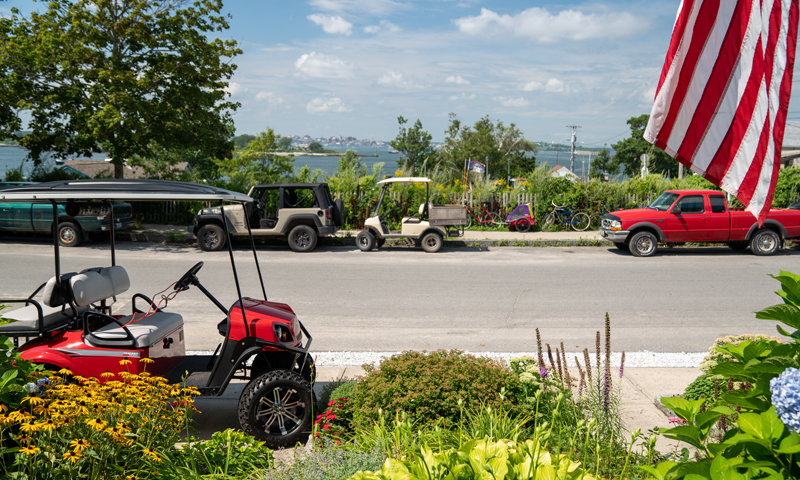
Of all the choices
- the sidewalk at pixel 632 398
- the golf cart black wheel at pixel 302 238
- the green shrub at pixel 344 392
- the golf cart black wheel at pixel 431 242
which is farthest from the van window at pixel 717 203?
the green shrub at pixel 344 392

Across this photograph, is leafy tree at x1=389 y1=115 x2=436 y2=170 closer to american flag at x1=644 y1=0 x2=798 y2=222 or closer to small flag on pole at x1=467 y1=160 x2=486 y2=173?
small flag on pole at x1=467 y1=160 x2=486 y2=173

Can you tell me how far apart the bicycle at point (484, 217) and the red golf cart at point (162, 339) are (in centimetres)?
1451

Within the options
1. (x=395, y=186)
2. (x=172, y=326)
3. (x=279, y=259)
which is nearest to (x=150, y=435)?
(x=172, y=326)

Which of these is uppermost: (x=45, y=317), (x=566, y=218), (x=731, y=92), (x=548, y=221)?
(x=731, y=92)

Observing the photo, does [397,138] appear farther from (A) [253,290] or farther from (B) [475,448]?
(B) [475,448]

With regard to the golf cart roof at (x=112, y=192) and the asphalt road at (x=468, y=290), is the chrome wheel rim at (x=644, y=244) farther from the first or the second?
the golf cart roof at (x=112, y=192)

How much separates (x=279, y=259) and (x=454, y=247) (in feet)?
16.2

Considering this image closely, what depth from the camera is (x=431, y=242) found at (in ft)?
48.9

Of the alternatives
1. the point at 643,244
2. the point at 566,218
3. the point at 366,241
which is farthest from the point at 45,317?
the point at 566,218

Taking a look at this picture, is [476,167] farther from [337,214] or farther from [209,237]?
[209,237]

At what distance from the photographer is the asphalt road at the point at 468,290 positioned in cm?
757

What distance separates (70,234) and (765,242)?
58.5ft

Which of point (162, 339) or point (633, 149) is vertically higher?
point (633, 149)

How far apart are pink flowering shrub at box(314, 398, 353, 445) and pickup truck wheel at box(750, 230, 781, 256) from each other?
1361cm
